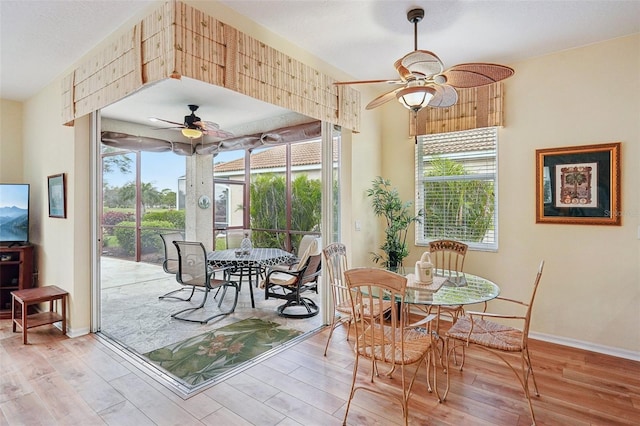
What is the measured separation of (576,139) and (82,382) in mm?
4935

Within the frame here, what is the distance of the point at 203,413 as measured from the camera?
7.30ft

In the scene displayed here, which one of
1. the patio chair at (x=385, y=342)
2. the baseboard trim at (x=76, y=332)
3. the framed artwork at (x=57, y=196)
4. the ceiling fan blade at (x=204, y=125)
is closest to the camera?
the patio chair at (x=385, y=342)

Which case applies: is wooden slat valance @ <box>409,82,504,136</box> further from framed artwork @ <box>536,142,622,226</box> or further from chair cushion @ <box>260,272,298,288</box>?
chair cushion @ <box>260,272,298,288</box>

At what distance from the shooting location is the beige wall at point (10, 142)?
4539 millimetres

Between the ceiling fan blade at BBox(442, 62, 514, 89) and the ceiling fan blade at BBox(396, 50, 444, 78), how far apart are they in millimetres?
102

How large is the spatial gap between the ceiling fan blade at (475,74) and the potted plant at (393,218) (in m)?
1.74

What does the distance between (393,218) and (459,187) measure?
34.4 inches

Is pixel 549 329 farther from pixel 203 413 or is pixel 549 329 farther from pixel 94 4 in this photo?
pixel 94 4

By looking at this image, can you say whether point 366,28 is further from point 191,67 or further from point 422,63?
point 191,67

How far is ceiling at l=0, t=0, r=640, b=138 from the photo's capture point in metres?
2.54

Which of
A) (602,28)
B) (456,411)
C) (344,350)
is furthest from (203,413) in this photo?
(602,28)

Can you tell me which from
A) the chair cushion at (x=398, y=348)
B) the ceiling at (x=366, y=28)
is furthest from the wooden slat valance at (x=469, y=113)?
the chair cushion at (x=398, y=348)

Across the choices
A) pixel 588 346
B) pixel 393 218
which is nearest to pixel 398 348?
pixel 393 218

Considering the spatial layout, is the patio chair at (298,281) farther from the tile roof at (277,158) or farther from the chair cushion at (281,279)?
the tile roof at (277,158)
